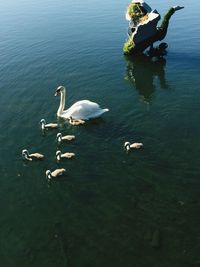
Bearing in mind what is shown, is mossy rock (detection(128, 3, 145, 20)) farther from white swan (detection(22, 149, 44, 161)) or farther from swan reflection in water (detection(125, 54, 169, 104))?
white swan (detection(22, 149, 44, 161))

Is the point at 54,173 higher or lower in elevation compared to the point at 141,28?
lower

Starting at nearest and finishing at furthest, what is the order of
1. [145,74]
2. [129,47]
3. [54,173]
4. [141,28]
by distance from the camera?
[54,173] < [145,74] < [141,28] < [129,47]

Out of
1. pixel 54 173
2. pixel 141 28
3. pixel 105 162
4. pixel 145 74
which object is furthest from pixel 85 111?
pixel 141 28

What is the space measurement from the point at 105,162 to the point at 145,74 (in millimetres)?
17016

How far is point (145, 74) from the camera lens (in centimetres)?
3884

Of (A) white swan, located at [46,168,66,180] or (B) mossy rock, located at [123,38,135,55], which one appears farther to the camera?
(B) mossy rock, located at [123,38,135,55]

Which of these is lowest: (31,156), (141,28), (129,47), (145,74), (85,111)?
(145,74)

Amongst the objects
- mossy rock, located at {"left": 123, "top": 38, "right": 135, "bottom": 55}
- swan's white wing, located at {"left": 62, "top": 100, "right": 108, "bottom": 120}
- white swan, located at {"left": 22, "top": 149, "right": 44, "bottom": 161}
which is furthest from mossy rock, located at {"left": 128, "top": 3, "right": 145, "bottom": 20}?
white swan, located at {"left": 22, "top": 149, "right": 44, "bottom": 161}

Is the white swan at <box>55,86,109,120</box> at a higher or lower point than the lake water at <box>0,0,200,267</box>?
higher

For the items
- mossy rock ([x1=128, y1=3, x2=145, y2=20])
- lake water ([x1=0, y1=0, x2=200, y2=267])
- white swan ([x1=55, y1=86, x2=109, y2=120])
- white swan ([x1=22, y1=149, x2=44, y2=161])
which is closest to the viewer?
lake water ([x1=0, y1=0, x2=200, y2=267])

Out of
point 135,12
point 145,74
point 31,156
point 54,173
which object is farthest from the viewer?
point 135,12

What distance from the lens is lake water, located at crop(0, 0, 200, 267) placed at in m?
18.2

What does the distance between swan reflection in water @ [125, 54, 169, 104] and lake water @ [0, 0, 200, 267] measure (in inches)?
4.8

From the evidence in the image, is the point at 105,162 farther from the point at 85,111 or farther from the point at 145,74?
the point at 145,74
